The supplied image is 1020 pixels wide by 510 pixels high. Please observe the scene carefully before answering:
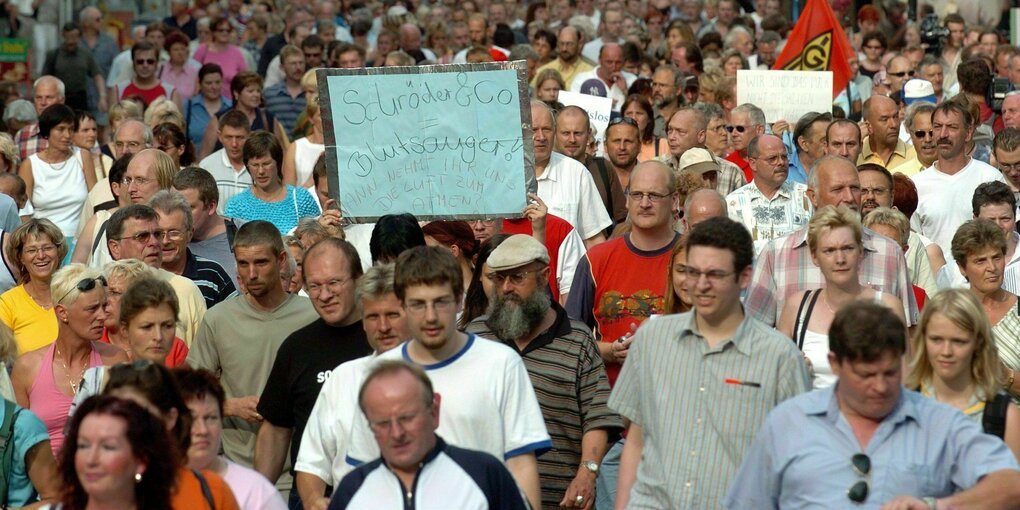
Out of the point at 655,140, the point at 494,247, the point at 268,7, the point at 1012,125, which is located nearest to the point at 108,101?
the point at 268,7

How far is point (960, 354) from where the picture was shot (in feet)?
21.9

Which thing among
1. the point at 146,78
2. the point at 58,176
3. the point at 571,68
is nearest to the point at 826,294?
the point at 58,176

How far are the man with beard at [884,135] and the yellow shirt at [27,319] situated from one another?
20.9 feet

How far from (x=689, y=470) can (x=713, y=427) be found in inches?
6.7

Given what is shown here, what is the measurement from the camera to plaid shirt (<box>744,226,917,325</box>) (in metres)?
8.19

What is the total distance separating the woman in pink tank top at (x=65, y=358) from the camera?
8.17 m

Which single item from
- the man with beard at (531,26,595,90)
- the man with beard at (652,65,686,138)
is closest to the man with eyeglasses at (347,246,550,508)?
the man with beard at (652,65,686,138)

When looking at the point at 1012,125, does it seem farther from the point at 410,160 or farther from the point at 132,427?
the point at 132,427

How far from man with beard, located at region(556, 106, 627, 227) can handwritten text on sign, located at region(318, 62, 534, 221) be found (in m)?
1.53

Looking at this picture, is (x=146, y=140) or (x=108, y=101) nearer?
(x=146, y=140)

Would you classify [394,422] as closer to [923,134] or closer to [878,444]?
[878,444]

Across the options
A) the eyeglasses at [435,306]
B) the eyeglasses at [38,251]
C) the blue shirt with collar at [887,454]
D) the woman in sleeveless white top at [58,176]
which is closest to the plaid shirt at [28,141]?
the woman in sleeveless white top at [58,176]

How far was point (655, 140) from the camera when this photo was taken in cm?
1438

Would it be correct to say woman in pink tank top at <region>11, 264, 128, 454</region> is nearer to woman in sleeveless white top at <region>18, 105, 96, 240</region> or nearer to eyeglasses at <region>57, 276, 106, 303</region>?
eyeglasses at <region>57, 276, 106, 303</region>
